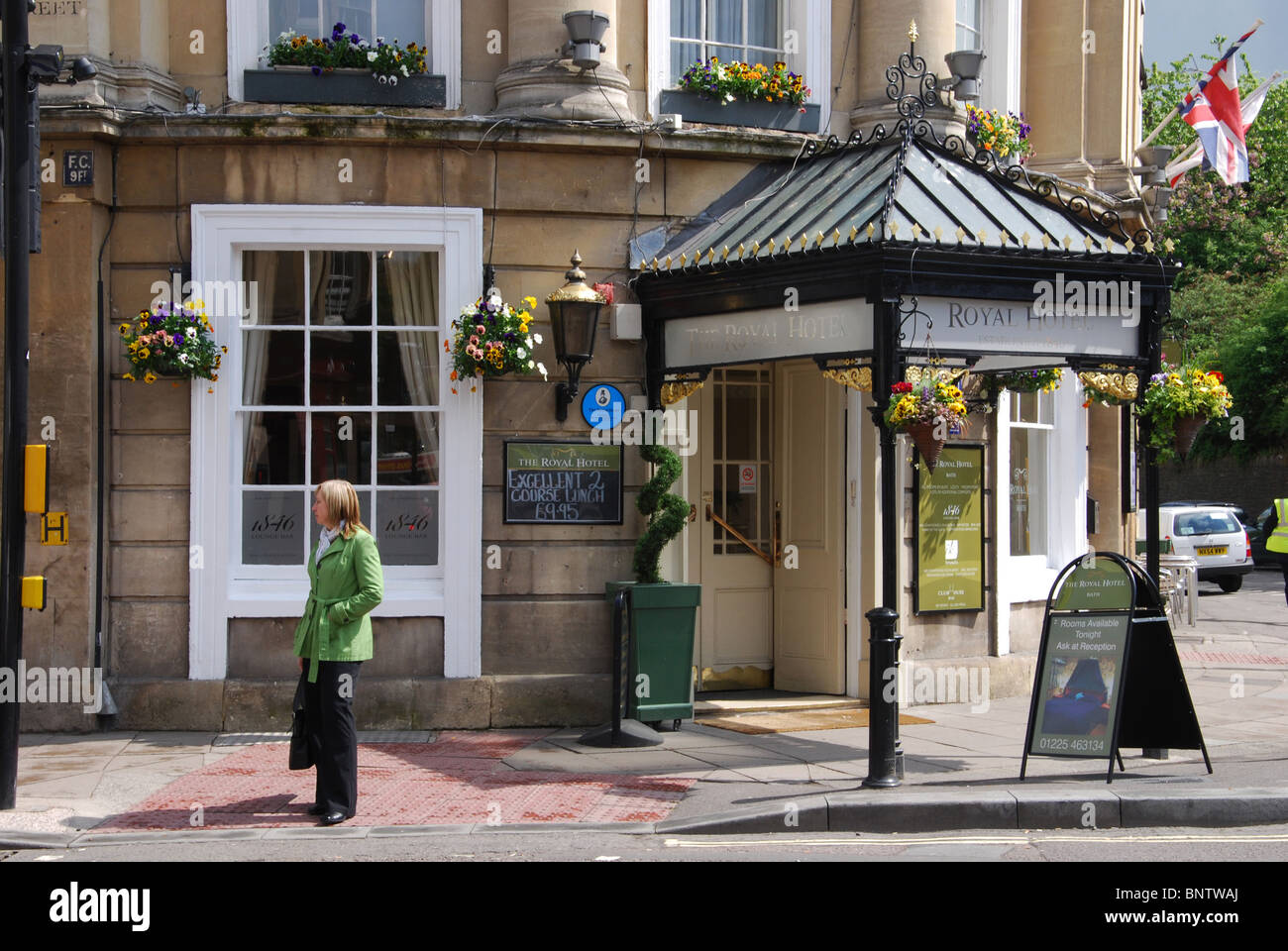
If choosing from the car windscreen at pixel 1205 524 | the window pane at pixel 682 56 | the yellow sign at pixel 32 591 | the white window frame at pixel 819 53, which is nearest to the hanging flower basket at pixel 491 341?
the window pane at pixel 682 56

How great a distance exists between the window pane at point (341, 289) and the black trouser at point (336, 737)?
3.83 m

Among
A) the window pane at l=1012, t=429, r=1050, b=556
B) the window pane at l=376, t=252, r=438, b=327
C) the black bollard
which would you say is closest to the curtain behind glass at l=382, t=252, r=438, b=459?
the window pane at l=376, t=252, r=438, b=327

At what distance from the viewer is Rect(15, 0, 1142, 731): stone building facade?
34.1 feet

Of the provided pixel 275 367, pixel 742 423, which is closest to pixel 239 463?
pixel 275 367

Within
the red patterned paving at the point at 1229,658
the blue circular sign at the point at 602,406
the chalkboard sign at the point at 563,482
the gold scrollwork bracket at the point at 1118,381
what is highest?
the gold scrollwork bracket at the point at 1118,381

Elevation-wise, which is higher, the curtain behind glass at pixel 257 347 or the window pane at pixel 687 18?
the window pane at pixel 687 18

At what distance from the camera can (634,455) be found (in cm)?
1091

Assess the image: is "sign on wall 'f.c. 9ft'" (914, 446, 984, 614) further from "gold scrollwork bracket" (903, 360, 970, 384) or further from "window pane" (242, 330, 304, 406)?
"window pane" (242, 330, 304, 406)

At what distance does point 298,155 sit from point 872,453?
208 inches

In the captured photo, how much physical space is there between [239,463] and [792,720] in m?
4.80

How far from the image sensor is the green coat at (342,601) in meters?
7.70

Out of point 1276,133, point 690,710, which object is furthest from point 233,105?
point 1276,133

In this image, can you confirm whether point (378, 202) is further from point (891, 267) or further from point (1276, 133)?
point (1276, 133)

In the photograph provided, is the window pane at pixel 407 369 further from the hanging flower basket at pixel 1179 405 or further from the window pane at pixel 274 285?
the hanging flower basket at pixel 1179 405
